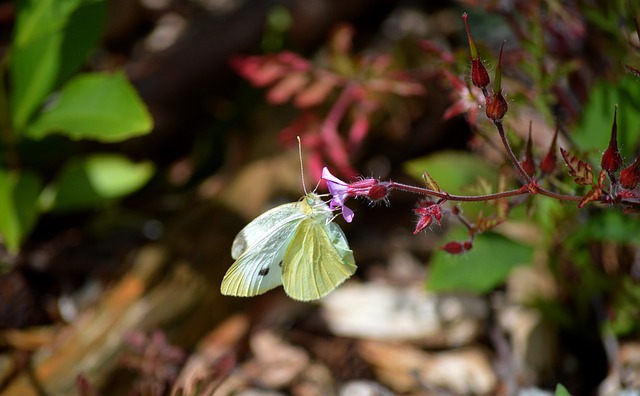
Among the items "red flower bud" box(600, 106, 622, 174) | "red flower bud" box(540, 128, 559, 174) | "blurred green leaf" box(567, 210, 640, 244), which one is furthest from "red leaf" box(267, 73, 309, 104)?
"red flower bud" box(600, 106, 622, 174)

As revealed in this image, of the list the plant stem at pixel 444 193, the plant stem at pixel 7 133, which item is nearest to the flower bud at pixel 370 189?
the plant stem at pixel 444 193

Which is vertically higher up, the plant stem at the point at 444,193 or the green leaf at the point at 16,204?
the plant stem at the point at 444,193

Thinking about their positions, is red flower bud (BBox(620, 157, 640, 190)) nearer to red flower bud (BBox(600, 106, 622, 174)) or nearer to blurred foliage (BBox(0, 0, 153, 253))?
red flower bud (BBox(600, 106, 622, 174))

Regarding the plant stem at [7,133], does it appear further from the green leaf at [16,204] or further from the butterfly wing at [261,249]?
the butterfly wing at [261,249]

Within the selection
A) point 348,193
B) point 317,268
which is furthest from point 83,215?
point 348,193

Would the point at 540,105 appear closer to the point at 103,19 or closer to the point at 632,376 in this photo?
the point at 632,376

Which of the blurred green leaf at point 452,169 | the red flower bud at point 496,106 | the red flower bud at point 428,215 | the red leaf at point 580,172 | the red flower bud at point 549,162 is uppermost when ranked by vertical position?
the red flower bud at point 496,106
